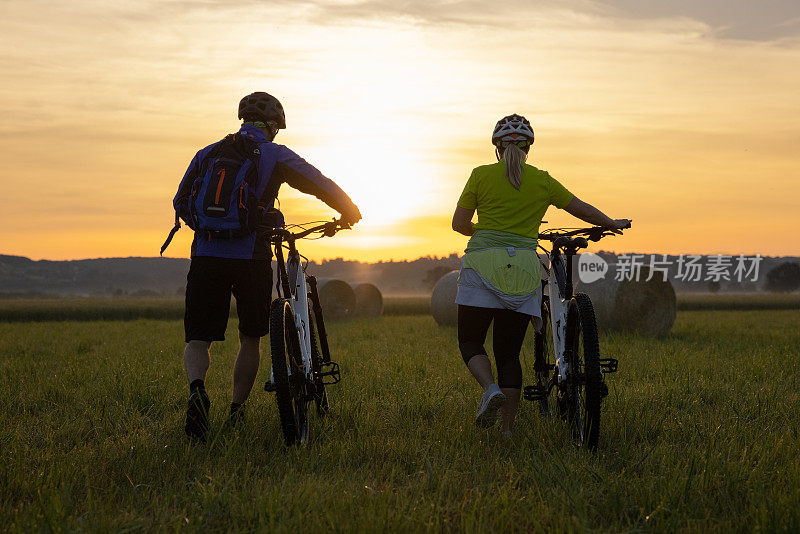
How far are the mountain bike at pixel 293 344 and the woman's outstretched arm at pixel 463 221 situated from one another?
786 mm

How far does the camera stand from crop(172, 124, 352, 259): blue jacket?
4668 mm

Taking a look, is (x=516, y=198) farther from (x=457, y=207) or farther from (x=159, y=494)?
(x=159, y=494)

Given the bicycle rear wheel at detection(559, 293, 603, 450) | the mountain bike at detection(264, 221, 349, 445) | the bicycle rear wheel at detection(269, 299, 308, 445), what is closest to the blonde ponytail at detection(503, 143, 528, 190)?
the bicycle rear wheel at detection(559, 293, 603, 450)

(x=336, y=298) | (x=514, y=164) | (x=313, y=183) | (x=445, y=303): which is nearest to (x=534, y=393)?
(x=514, y=164)

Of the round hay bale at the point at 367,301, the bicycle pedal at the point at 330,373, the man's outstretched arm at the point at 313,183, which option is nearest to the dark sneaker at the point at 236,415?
the bicycle pedal at the point at 330,373

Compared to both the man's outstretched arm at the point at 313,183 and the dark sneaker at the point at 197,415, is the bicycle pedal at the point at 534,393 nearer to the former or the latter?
the man's outstretched arm at the point at 313,183

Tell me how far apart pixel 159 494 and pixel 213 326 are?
1.35 meters

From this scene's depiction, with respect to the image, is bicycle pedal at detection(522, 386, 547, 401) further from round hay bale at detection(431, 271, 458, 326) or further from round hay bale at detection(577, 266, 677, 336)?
round hay bale at detection(431, 271, 458, 326)

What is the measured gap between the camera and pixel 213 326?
4824mm

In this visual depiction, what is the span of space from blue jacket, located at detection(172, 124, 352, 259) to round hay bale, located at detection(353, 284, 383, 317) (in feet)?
63.5

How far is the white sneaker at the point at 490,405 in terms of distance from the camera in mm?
4406

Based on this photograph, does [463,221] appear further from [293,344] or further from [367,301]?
[367,301]

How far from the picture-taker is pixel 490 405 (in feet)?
14.5

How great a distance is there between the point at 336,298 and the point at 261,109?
1785 centimetres
